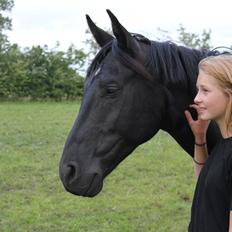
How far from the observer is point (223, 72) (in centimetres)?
184

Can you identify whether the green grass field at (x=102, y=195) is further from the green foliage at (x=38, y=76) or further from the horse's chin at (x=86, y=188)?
the green foliage at (x=38, y=76)

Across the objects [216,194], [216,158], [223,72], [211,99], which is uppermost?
[223,72]

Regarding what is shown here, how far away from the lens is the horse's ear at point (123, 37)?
214 centimetres

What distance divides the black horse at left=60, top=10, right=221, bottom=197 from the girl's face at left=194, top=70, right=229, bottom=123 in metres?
0.40

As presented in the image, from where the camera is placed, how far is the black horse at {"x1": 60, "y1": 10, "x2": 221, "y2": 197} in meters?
2.18

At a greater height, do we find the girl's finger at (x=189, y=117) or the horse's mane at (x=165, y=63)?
the horse's mane at (x=165, y=63)

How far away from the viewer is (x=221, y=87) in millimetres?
1834

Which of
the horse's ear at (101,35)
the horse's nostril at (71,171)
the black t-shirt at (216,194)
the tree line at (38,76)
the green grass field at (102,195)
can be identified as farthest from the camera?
the tree line at (38,76)

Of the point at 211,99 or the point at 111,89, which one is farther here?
the point at 111,89

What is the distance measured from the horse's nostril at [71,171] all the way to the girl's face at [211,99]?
23.5 inches

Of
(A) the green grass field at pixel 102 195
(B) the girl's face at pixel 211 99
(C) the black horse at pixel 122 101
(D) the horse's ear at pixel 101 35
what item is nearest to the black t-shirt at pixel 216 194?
(B) the girl's face at pixel 211 99

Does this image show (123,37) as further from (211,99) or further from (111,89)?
(211,99)

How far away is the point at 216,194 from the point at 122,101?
630mm

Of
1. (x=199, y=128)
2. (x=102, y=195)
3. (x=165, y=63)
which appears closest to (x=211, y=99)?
(x=199, y=128)
